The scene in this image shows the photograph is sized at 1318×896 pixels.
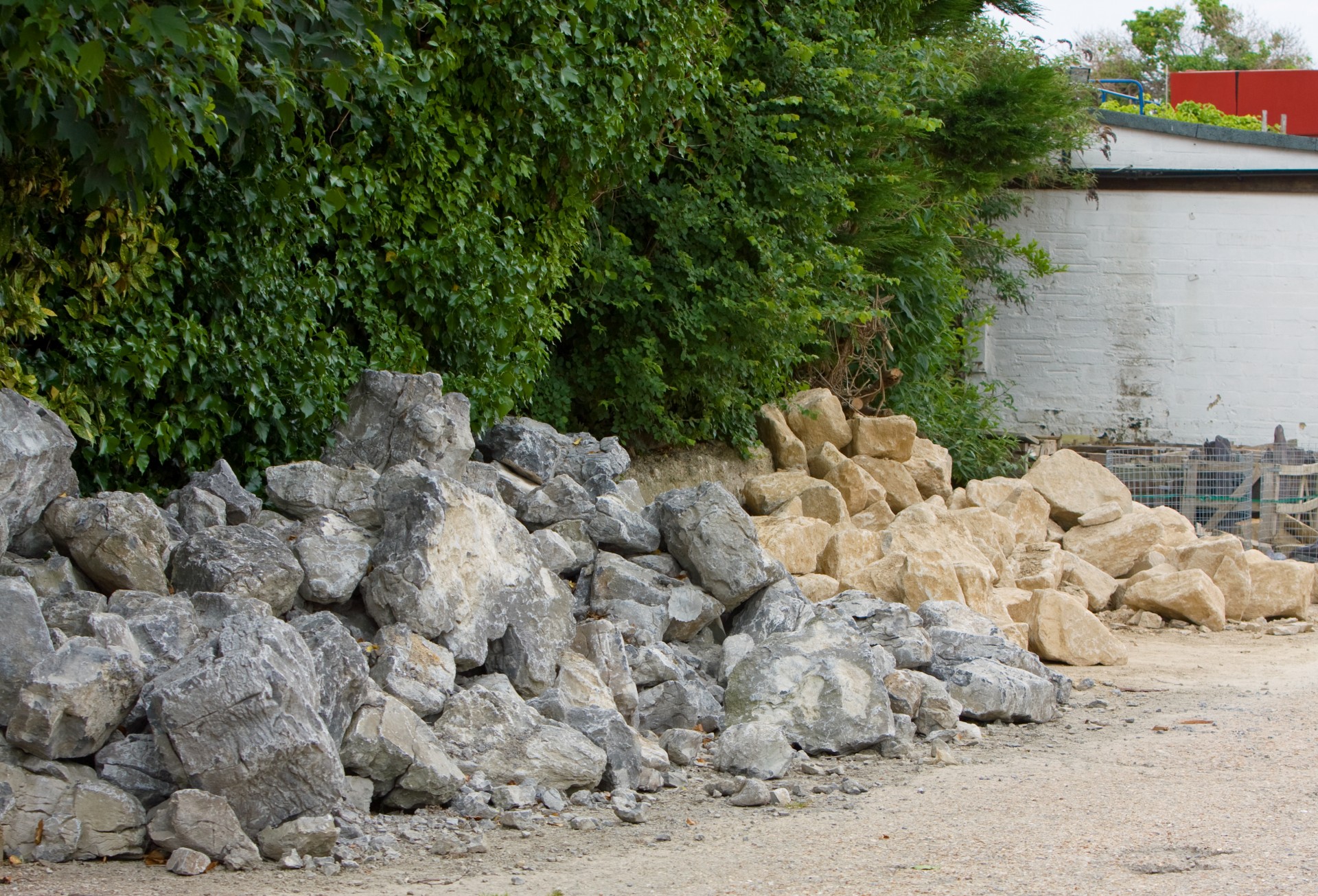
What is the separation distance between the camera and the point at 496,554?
505 cm

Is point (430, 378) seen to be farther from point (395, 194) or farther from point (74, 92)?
point (74, 92)

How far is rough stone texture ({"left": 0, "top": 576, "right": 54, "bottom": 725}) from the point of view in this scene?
3.55m

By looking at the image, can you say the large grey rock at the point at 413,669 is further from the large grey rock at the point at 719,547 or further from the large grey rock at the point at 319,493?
the large grey rock at the point at 719,547

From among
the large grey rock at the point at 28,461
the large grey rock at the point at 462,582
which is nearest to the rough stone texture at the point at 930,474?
the large grey rock at the point at 462,582

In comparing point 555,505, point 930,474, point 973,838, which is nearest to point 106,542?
point 555,505

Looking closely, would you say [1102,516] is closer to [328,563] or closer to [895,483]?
[895,483]

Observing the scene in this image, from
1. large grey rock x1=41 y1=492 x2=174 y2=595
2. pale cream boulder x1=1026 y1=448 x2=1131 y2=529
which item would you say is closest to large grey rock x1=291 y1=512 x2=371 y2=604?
large grey rock x1=41 y1=492 x2=174 y2=595

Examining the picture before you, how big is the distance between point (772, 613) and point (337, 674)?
2460 millimetres

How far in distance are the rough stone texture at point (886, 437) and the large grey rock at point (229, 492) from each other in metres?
5.70

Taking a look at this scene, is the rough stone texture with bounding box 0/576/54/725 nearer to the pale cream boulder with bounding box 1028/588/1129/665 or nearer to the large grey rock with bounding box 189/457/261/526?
the large grey rock with bounding box 189/457/261/526

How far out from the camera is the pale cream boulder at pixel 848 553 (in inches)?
285

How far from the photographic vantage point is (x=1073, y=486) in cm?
969

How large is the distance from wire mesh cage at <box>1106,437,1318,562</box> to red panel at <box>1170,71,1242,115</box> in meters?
13.8

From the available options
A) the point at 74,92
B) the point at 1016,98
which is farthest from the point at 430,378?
the point at 1016,98
